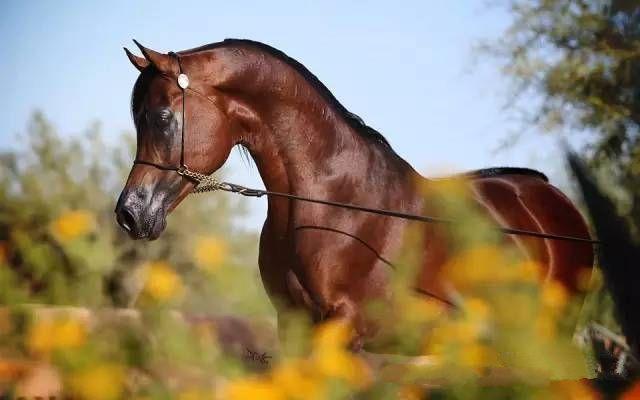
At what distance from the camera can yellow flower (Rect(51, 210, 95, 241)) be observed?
139 cm

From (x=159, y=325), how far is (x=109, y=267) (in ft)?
0.60

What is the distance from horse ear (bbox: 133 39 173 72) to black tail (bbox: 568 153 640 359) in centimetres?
313

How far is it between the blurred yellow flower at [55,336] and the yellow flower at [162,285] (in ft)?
0.50

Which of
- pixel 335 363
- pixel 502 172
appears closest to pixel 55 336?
pixel 335 363

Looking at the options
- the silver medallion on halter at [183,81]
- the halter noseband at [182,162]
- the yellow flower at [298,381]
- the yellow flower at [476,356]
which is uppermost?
the silver medallion on halter at [183,81]

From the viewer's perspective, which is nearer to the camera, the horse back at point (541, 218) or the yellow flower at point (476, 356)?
the yellow flower at point (476, 356)

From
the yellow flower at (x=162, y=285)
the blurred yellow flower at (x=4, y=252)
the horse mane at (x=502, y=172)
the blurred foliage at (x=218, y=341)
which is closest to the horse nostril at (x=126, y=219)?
the horse mane at (x=502, y=172)

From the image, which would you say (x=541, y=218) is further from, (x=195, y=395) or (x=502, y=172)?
(x=195, y=395)

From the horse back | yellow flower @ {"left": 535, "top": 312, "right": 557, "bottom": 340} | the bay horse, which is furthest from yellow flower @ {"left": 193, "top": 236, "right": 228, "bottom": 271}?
the horse back

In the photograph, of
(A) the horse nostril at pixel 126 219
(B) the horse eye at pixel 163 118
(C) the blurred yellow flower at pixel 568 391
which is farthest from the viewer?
(B) the horse eye at pixel 163 118

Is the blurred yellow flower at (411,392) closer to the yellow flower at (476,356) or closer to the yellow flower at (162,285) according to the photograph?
the yellow flower at (476,356)

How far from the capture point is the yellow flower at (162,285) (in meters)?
1.33

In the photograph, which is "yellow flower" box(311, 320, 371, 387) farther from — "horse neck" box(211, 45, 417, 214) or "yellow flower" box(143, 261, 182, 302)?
"horse neck" box(211, 45, 417, 214)

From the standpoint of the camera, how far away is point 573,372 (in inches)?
47.6
